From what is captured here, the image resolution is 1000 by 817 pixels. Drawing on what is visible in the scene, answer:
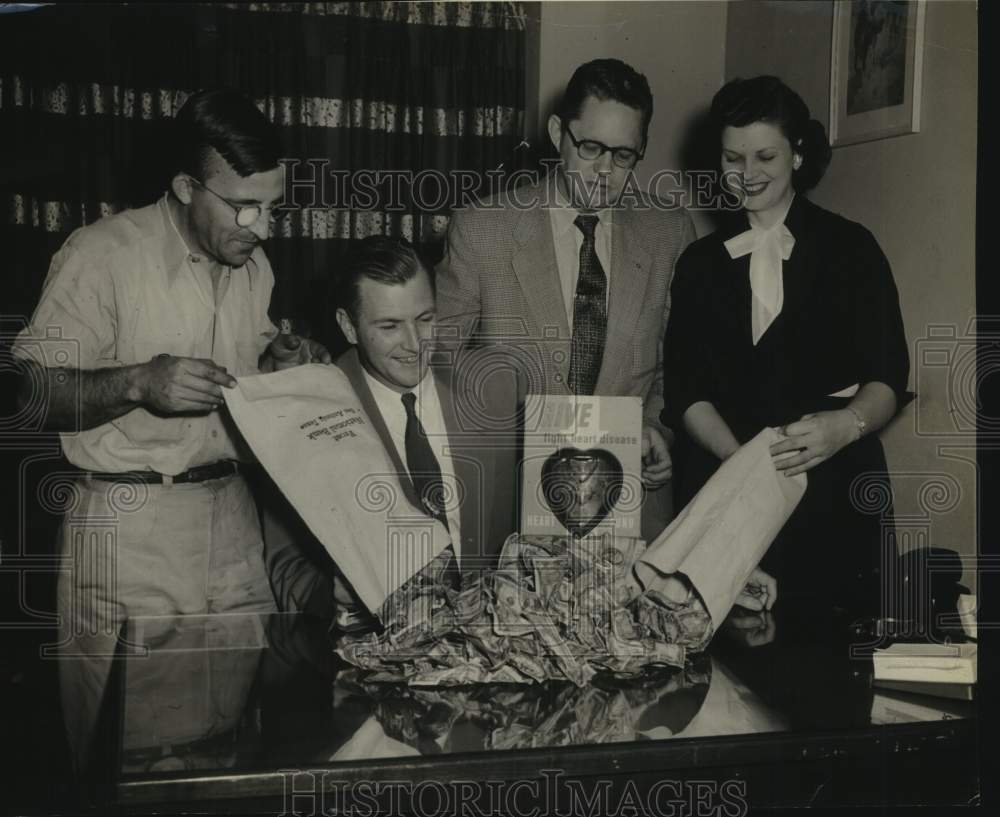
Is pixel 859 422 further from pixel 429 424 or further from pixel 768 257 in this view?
pixel 429 424

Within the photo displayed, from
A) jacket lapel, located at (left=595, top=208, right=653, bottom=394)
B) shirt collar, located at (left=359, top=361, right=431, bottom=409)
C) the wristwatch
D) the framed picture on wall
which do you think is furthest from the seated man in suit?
the framed picture on wall

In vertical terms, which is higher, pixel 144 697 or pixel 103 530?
pixel 103 530

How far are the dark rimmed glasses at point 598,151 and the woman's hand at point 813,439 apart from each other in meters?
0.39

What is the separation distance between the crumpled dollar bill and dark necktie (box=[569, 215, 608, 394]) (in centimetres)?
25

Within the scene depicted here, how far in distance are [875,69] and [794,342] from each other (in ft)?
1.17

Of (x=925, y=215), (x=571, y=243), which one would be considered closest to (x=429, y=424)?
(x=571, y=243)

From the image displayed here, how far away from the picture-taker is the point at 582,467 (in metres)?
1.17

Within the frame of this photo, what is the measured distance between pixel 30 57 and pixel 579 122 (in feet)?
2.08

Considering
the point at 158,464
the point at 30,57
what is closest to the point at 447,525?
the point at 158,464

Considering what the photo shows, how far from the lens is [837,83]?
128 centimetres

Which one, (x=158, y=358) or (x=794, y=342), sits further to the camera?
(x=794, y=342)

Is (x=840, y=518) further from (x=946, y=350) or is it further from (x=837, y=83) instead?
(x=837, y=83)

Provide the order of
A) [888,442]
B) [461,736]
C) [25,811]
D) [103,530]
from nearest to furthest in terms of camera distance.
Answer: [461,736], [25,811], [103,530], [888,442]

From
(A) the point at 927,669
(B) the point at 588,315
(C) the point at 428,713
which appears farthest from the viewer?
(B) the point at 588,315
